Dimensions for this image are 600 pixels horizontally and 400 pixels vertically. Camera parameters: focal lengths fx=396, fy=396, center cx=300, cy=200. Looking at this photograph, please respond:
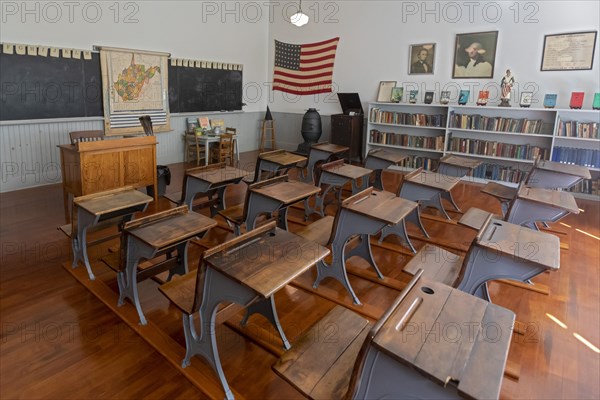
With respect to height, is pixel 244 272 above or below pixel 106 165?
below

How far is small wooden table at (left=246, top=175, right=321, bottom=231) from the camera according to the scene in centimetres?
309

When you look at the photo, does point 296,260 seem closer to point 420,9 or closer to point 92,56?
point 92,56

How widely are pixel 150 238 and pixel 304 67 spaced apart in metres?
7.41

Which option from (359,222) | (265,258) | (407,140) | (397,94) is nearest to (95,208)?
(265,258)

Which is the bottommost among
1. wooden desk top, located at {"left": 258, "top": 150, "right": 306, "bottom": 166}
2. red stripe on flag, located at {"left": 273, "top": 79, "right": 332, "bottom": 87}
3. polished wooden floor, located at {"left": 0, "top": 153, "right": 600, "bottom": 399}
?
polished wooden floor, located at {"left": 0, "top": 153, "right": 600, "bottom": 399}

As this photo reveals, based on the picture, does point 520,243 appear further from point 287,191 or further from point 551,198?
point 287,191

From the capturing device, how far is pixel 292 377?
1.54 metres

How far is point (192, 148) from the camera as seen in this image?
7.82 meters

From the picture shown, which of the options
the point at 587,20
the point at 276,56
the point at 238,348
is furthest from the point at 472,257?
the point at 276,56

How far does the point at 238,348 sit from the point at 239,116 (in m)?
7.18

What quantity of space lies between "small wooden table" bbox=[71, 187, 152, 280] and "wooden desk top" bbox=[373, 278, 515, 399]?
218 centimetres

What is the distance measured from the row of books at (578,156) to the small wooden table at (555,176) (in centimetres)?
175

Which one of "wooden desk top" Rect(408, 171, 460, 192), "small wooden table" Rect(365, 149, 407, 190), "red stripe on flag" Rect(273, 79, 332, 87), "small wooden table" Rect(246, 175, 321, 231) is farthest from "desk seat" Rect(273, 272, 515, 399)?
"red stripe on flag" Rect(273, 79, 332, 87)

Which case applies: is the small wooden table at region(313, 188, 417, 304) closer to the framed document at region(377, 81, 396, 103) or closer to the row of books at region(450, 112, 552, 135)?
the row of books at region(450, 112, 552, 135)
